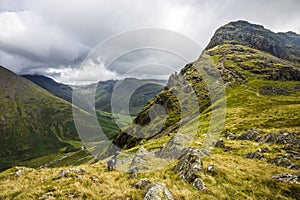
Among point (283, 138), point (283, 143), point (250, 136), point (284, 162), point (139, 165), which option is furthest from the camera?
point (250, 136)

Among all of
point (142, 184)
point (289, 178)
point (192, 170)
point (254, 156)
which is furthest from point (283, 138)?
point (142, 184)

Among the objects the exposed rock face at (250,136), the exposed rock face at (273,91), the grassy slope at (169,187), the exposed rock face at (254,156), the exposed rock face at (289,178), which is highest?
the exposed rock face at (273,91)

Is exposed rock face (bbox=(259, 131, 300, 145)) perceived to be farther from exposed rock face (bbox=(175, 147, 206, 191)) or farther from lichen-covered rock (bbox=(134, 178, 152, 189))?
lichen-covered rock (bbox=(134, 178, 152, 189))

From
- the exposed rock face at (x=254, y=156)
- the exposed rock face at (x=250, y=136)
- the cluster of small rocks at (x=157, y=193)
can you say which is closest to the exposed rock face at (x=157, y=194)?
the cluster of small rocks at (x=157, y=193)

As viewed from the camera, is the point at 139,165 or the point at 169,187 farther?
the point at 139,165

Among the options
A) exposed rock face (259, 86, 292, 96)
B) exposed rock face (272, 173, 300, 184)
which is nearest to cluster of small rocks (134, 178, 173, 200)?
exposed rock face (272, 173, 300, 184)

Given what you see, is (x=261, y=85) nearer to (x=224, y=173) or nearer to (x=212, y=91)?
(x=212, y=91)

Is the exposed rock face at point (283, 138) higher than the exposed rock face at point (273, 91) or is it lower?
lower

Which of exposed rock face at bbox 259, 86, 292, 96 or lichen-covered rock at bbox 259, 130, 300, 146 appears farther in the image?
exposed rock face at bbox 259, 86, 292, 96

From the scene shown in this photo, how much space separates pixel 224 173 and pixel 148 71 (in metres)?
17.7

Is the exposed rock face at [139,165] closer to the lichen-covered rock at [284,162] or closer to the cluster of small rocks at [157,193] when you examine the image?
the cluster of small rocks at [157,193]

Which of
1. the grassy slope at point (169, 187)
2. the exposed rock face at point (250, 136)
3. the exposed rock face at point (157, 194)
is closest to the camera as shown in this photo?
the exposed rock face at point (157, 194)

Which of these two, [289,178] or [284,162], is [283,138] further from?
[289,178]

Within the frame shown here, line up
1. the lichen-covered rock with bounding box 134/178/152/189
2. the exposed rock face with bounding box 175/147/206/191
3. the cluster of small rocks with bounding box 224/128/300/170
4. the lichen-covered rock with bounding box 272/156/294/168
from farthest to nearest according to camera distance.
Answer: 1. the cluster of small rocks with bounding box 224/128/300/170
2. the lichen-covered rock with bounding box 272/156/294/168
3. the exposed rock face with bounding box 175/147/206/191
4. the lichen-covered rock with bounding box 134/178/152/189
